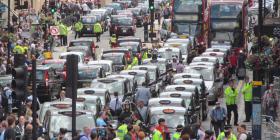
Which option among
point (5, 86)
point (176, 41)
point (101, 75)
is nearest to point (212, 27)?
point (176, 41)

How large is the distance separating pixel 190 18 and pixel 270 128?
34.6 m

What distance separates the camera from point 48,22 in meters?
73.6

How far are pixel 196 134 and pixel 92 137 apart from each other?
11.1ft

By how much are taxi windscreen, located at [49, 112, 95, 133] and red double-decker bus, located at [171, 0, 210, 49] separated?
35.9 metres

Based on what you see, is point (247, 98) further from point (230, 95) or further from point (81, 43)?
point (81, 43)

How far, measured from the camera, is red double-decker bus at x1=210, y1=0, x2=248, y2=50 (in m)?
65.1

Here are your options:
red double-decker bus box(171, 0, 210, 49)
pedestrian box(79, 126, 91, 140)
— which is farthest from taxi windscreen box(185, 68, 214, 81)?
red double-decker bus box(171, 0, 210, 49)

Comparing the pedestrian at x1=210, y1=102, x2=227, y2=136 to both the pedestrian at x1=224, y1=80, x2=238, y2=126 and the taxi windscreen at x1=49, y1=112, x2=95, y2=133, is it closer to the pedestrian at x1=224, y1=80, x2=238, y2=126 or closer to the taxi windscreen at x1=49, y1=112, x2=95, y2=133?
the pedestrian at x1=224, y1=80, x2=238, y2=126

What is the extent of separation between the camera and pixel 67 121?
3281cm

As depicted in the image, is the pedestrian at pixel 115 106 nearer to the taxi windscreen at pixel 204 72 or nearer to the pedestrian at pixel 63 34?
the taxi windscreen at pixel 204 72

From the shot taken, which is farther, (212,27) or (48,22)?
(48,22)

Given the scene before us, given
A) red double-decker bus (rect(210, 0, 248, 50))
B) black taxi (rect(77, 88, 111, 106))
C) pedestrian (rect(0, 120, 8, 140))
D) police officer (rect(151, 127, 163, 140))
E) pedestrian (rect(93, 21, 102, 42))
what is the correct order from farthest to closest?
pedestrian (rect(93, 21, 102, 42)) < red double-decker bus (rect(210, 0, 248, 50)) < black taxi (rect(77, 88, 111, 106)) < police officer (rect(151, 127, 163, 140)) < pedestrian (rect(0, 120, 8, 140))

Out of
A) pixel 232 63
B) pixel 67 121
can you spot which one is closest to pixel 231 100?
pixel 67 121

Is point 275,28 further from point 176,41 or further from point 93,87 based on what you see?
point 176,41
